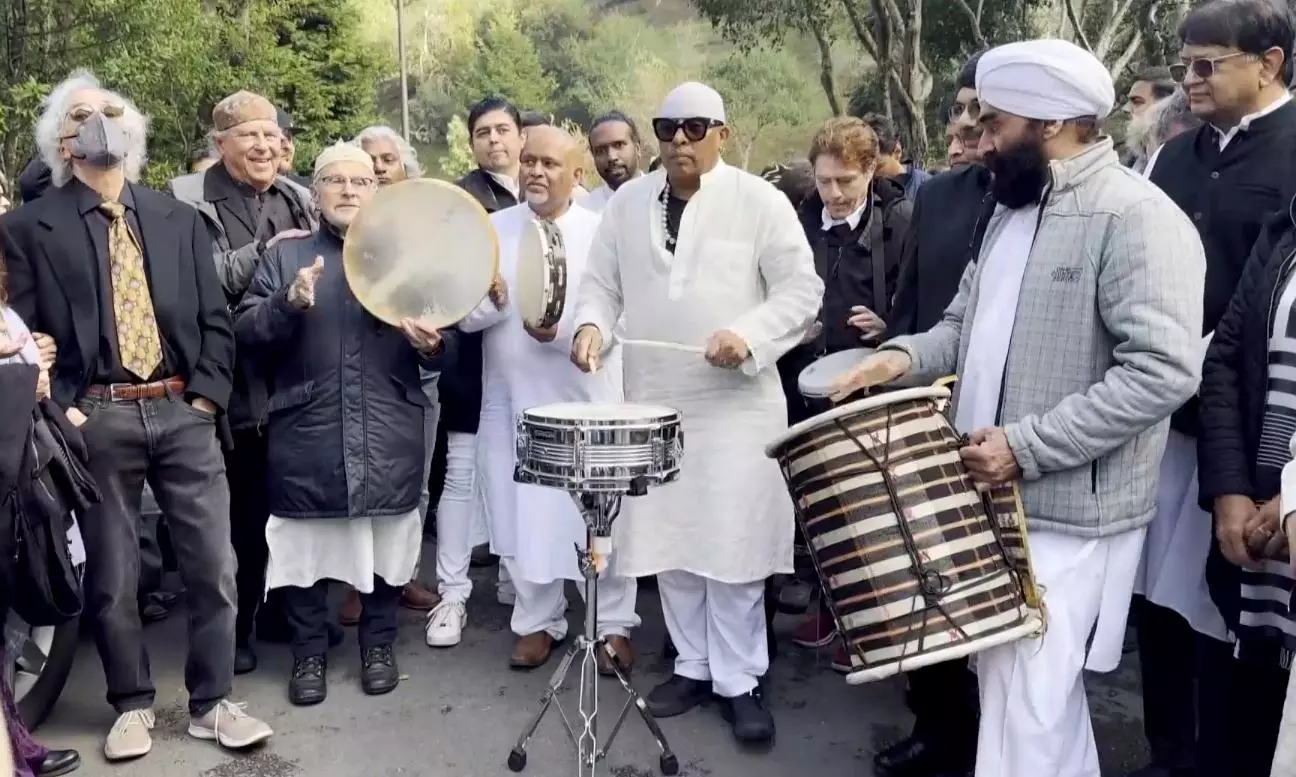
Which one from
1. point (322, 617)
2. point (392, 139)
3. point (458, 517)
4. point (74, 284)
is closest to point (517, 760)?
point (322, 617)

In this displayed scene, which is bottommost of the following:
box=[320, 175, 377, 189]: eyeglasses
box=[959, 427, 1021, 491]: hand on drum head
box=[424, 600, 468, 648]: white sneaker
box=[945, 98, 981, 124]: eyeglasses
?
box=[424, 600, 468, 648]: white sneaker

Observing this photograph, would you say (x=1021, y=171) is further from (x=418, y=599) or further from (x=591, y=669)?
(x=418, y=599)

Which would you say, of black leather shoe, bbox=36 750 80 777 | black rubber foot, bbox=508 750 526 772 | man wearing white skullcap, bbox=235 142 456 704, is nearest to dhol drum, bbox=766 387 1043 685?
black rubber foot, bbox=508 750 526 772

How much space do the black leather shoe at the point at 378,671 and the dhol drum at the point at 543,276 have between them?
1423 mm

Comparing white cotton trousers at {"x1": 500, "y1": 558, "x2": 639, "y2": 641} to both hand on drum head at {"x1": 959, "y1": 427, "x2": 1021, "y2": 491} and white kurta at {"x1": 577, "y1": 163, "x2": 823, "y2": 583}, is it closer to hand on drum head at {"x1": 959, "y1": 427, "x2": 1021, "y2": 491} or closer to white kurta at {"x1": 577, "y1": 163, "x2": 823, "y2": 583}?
white kurta at {"x1": 577, "y1": 163, "x2": 823, "y2": 583}

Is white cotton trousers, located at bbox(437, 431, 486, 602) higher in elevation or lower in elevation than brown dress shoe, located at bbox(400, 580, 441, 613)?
higher

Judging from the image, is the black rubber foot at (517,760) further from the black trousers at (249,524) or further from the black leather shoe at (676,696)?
the black trousers at (249,524)

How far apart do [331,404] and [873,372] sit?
2056 millimetres

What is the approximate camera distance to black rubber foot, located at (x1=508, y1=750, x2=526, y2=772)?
3.60 meters

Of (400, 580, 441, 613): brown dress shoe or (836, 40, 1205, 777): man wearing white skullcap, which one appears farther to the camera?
(400, 580, 441, 613): brown dress shoe

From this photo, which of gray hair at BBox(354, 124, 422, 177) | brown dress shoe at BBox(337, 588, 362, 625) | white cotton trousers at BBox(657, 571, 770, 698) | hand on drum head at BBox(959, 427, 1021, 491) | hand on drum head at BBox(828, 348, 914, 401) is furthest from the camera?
gray hair at BBox(354, 124, 422, 177)

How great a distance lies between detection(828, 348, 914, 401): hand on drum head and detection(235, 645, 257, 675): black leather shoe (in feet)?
8.98

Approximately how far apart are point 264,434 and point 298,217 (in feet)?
3.41

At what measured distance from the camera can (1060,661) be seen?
2.73 m
